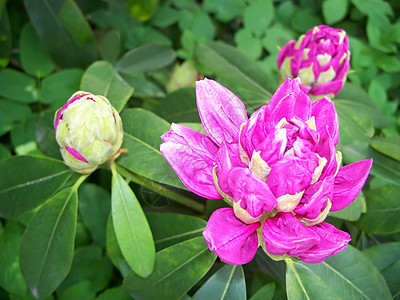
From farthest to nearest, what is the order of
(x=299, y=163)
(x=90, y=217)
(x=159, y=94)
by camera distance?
(x=159, y=94) → (x=90, y=217) → (x=299, y=163)

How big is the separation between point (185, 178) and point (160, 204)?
429 millimetres

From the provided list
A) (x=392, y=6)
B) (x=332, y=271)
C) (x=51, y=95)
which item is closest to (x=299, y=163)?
(x=332, y=271)

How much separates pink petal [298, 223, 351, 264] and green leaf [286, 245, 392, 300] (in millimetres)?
285

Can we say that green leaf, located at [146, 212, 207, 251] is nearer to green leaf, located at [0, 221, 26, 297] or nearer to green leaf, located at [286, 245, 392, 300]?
green leaf, located at [286, 245, 392, 300]

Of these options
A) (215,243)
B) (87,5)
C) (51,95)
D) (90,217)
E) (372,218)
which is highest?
(215,243)

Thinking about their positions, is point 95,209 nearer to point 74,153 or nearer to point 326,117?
point 74,153

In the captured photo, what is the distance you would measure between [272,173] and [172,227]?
57 cm

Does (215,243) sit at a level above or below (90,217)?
above

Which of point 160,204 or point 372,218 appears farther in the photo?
point 372,218

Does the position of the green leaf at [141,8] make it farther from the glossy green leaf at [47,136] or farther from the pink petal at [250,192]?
the pink petal at [250,192]

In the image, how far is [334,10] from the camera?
187 cm

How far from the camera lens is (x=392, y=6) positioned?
2.02 meters

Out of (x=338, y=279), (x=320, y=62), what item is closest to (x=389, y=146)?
(x=320, y=62)

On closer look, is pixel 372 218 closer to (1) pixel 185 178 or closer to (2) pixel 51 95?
(1) pixel 185 178
